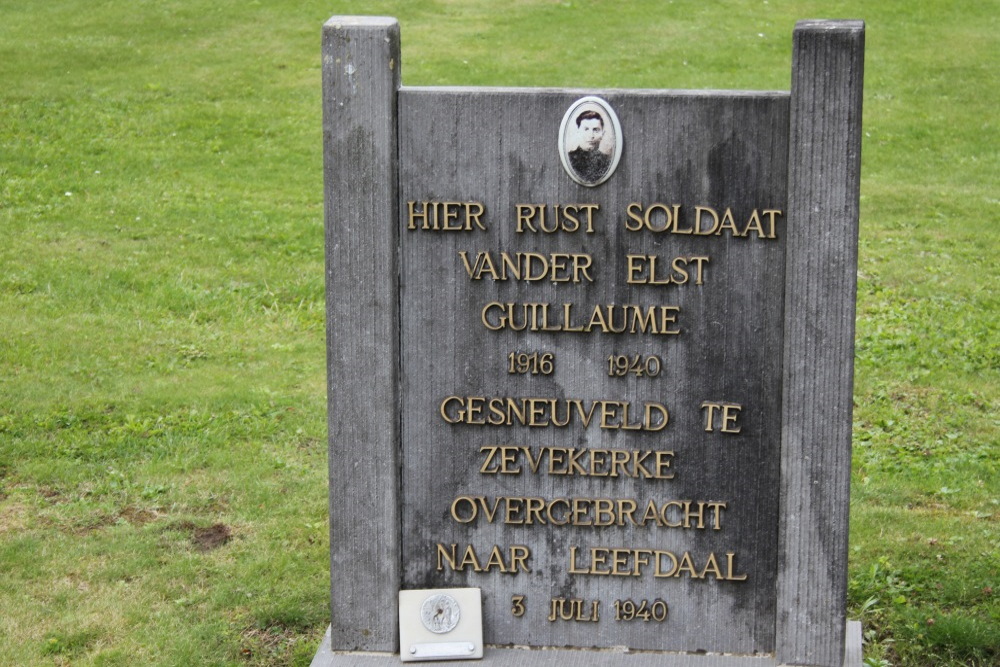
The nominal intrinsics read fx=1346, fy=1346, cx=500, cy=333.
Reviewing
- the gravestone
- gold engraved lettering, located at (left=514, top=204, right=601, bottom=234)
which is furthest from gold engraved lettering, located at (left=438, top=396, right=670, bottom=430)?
gold engraved lettering, located at (left=514, top=204, right=601, bottom=234)

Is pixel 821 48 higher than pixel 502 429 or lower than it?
higher

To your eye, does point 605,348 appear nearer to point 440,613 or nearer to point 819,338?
point 819,338

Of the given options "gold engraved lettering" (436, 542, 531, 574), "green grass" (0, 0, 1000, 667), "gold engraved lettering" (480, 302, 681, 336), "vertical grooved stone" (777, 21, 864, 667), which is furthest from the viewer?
"green grass" (0, 0, 1000, 667)

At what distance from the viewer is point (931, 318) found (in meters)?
9.20

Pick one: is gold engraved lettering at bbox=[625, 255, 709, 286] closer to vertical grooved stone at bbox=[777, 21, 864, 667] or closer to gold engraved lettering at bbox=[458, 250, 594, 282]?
gold engraved lettering at bbox=[458, 250, 594, 282]

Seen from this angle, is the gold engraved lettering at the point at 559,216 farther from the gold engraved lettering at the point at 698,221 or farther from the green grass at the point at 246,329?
the green grass at the point at 246,329

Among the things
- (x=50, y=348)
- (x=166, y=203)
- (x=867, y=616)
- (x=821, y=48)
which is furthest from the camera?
(x=166, y=203)

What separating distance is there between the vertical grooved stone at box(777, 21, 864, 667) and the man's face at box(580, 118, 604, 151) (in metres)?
0.62

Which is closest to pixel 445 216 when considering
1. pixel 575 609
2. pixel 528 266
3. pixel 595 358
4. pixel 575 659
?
pixel 528 266

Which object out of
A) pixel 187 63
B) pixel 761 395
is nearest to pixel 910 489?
pixel 761 395

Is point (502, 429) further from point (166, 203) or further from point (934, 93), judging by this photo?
point (934, 93)

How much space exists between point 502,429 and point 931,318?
541cm

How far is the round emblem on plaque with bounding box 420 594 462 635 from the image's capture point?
15.5 ft

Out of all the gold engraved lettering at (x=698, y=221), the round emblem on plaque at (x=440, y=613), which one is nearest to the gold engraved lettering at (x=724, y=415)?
the gold engraved lettering at (x=698, y=221)
